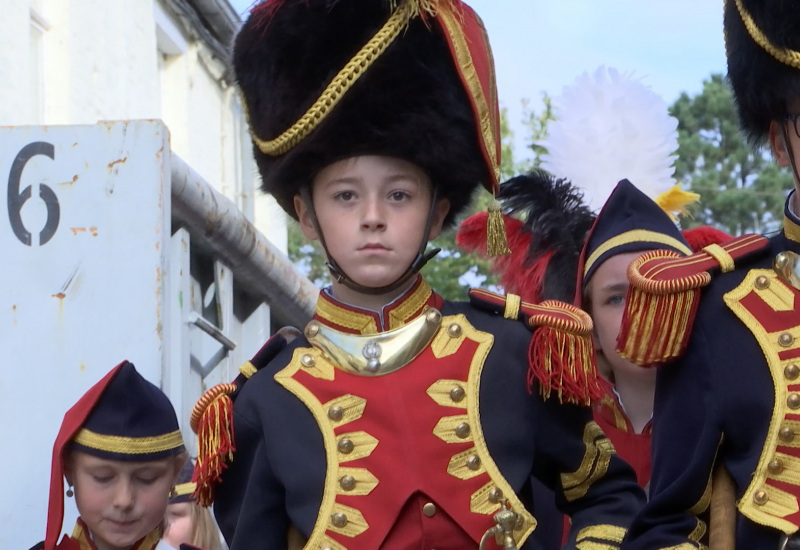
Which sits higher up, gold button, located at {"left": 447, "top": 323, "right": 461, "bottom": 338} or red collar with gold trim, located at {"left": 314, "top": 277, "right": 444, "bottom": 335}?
red collar with gold trim, located at {"left": 314, "top": 277, "right": 444, "bottom": 335}

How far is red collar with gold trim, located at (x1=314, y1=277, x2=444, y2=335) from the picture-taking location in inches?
131

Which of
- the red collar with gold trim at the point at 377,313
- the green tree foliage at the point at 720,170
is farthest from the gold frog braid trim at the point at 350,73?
the green tree foliage at the point at 720,170

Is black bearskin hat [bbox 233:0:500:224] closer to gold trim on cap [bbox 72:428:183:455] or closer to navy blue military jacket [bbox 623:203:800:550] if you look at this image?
navy blue military jacket [bbox 623:203:800:550]

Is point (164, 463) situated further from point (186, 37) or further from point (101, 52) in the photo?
point (186, 37)

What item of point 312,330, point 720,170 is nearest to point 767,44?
point 312,330

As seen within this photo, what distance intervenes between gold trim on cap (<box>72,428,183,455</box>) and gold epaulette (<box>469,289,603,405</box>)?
1.15 m

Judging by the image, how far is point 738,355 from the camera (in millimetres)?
2936

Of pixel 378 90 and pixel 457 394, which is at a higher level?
pixel 378 90

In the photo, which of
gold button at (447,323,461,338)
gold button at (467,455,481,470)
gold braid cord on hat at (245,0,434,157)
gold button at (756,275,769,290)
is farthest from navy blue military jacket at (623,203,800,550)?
gold braid cord on hat at (245,0,434,157)

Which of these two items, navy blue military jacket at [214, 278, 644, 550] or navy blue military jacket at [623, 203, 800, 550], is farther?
navy blue military jacket at [214, 278, 644, 550]

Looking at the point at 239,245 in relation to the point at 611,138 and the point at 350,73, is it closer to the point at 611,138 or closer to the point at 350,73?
the point at 611,138

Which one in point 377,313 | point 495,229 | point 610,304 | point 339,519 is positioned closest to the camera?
point 339,519

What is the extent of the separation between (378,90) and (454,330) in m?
0.55

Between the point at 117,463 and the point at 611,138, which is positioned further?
the point at 611,138
